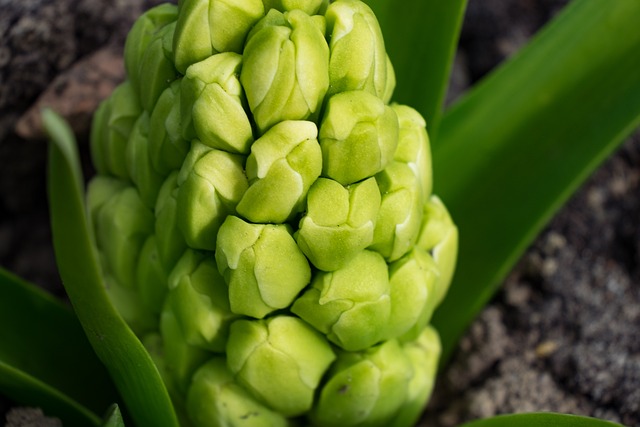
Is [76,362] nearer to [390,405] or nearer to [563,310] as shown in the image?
[390,405]

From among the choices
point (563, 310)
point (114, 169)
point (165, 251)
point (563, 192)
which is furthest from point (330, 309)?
point (563, 310)

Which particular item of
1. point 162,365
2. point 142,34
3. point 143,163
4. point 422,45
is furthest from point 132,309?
point 422,45

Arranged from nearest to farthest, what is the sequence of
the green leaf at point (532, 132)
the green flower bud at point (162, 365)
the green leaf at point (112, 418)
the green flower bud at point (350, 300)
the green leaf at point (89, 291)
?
the green leaf at point (89, 291), the green leaf at point (112, 418), the green flower bud at point (350, 300), the green flower bud at point (162, 365), the green leaf at point (532, 132)

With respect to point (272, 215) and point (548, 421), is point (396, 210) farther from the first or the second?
point (548, 421)

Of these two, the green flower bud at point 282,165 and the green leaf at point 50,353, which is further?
the green leaf at point 50,353

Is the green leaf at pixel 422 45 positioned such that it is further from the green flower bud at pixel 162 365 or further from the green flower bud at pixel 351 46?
the green flower bud at pixel 162 365

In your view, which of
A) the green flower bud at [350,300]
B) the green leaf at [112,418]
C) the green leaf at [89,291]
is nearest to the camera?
the green leaf at [89,291]

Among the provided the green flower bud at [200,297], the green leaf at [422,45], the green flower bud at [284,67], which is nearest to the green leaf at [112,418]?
the green flower bud at [200,297]
